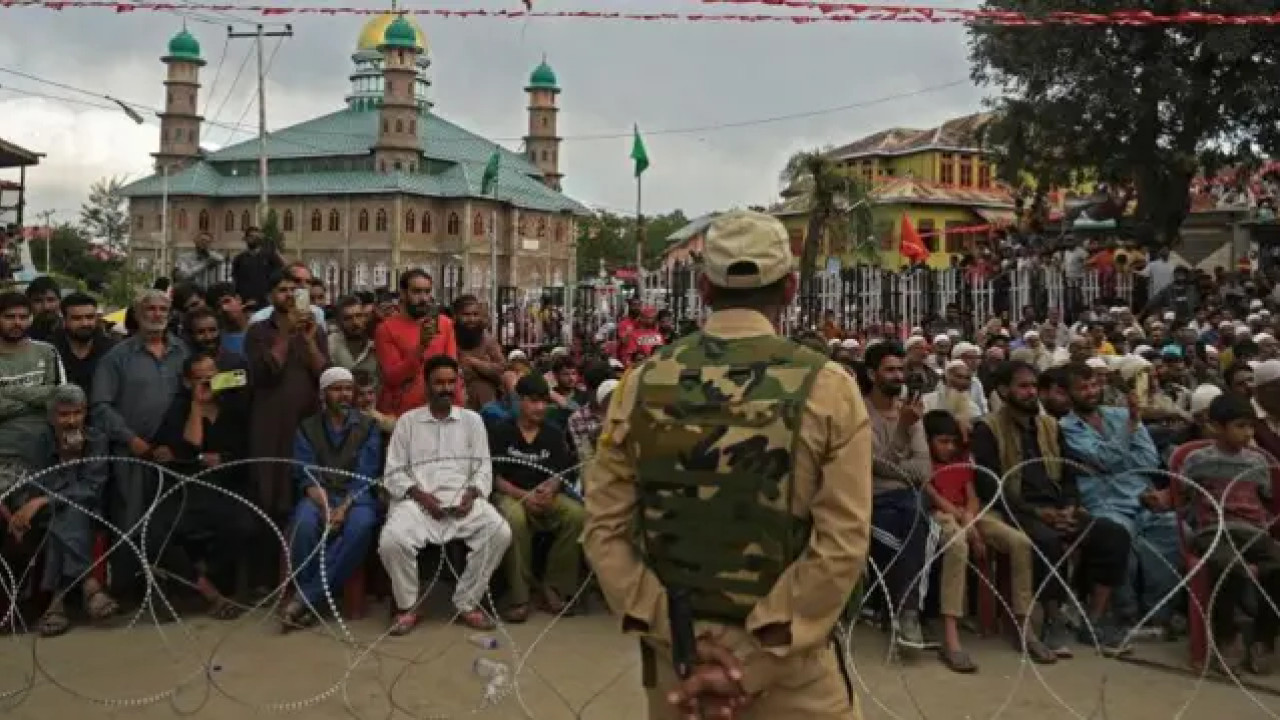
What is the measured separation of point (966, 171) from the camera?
59.9 meters

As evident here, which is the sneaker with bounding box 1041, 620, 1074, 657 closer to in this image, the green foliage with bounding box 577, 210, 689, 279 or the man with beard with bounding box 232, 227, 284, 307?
the man with beard with bounding box 232, 227, 284, 307

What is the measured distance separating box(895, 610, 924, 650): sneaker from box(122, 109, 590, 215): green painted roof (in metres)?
68.4

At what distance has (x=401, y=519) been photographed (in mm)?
6551

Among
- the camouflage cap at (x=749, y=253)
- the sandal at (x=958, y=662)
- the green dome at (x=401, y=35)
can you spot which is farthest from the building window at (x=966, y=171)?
the camouflage cap at (x=749, y=253)

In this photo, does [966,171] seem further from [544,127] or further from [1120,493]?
[1120,493]

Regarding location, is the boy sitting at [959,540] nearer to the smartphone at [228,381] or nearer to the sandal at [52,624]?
the smartphone at [228,381]

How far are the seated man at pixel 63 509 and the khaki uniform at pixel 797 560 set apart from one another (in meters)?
4.60

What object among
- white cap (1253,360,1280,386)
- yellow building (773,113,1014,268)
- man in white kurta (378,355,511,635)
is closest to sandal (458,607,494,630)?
man in white kurta (378,355,511,635)

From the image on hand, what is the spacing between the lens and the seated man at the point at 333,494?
6.58 meters

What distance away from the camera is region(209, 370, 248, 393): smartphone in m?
6.97

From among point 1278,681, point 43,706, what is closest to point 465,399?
point 43,706

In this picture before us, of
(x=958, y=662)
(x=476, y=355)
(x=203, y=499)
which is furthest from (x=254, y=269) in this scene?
(x=958, y=662)

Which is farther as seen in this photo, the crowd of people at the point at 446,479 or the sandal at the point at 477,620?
the sandal at the point at 477,620

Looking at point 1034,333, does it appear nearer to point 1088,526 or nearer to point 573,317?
point 1088,526
